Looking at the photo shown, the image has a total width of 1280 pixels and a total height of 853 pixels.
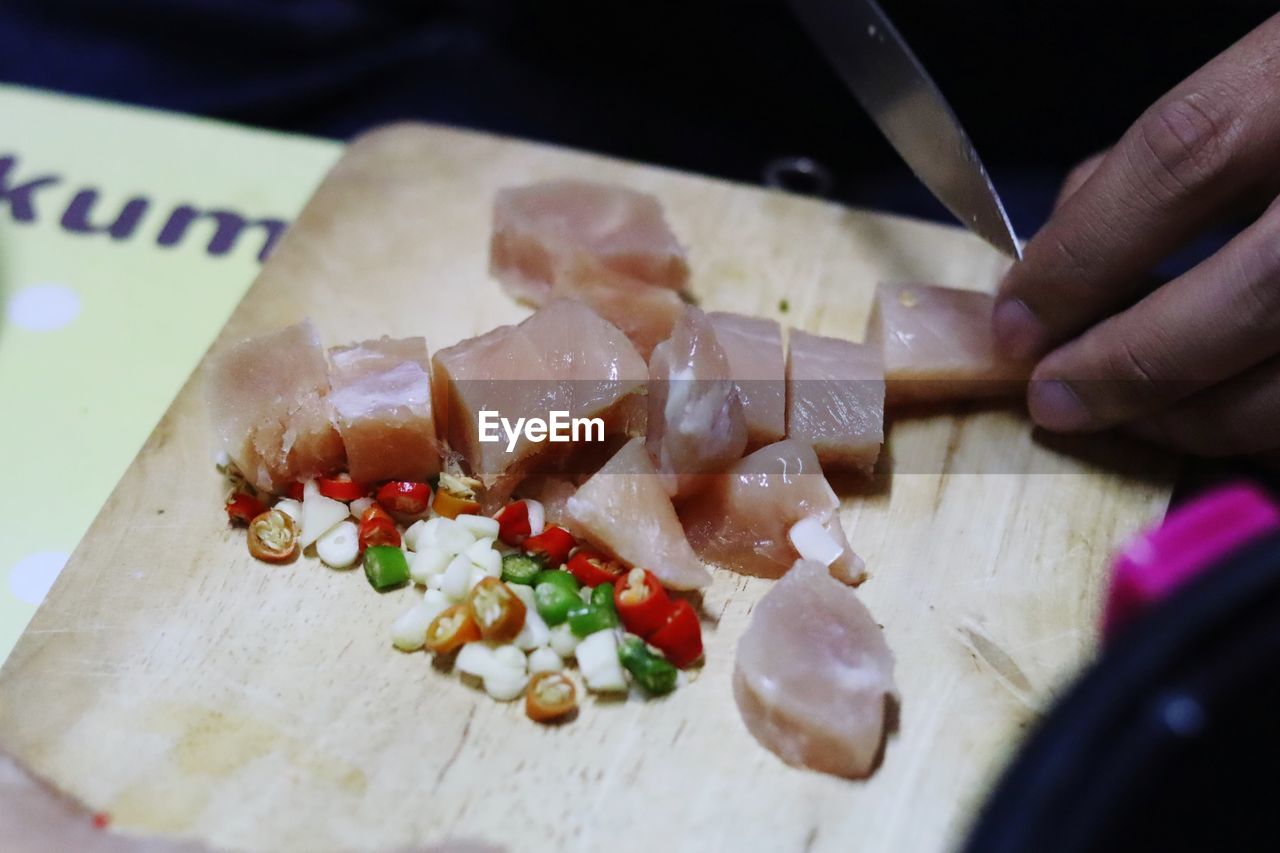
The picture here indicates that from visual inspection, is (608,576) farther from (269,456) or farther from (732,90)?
(732,90)

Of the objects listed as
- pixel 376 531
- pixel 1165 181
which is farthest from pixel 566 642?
pixel 1165 181

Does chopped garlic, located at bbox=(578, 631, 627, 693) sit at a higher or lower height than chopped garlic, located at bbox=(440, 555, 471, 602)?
higher

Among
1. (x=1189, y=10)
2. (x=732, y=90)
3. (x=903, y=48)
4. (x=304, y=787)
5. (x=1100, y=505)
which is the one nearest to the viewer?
(x=304, y=787)

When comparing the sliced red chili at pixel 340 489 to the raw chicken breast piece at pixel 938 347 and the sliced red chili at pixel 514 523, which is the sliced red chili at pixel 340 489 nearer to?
the sliced red chili at pixel 514 523

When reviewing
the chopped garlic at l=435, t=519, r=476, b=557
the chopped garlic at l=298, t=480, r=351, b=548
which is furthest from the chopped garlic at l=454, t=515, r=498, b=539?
the chopped garlic at l=298, t=480, r=351, b=548

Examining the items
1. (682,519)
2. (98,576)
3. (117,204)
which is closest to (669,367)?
(682,519)

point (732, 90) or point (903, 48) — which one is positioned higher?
point (903, 48)

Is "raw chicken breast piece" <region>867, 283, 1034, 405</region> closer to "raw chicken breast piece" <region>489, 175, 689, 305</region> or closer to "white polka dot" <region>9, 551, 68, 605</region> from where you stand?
"raw chicken breast piece" <region>489, 175, 689, 305</region>
